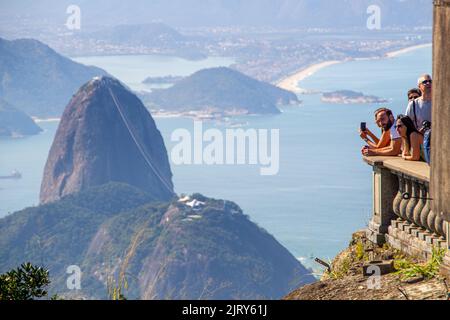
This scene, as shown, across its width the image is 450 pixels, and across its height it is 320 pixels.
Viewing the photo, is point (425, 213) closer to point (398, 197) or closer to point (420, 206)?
point (420, 206)

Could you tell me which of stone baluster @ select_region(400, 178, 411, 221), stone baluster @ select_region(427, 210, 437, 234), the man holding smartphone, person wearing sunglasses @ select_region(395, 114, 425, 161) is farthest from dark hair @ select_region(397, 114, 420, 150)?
A: stone baluster @ select_region(427, 210, 437, 234)

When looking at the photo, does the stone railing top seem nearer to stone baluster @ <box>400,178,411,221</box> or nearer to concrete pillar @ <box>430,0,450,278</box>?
stone baluster @ <box>400,178,411,221</box>

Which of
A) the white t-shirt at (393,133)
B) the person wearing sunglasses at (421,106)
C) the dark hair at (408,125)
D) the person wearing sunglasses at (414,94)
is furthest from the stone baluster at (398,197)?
the person wearing sunglasses at (414,94)

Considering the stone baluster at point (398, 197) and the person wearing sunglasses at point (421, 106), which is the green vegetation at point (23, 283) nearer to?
the stone baluster at point (398, 197)

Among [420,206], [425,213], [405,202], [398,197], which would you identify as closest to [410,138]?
[398,197]
